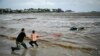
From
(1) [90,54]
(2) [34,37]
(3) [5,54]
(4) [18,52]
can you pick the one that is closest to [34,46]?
(2) [34,37]

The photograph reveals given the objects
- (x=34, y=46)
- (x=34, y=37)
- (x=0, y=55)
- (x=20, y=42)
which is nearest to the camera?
(x=0, y=55)

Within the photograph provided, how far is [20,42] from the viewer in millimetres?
12555

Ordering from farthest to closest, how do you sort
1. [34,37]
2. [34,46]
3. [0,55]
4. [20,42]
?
1. [34,46]
2. [34,37]
3. [20,42]
4. [0,55]

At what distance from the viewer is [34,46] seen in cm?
1499

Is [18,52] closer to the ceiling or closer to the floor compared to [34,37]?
closer to the floor

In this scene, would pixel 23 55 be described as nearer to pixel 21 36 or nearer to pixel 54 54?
pixel 21 36

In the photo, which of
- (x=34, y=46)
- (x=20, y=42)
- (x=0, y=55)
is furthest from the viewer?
(x=34, y=46)

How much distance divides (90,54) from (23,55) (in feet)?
16.3

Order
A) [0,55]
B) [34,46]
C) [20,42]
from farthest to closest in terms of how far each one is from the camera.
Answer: [34,46] < [20,42] < [0,55]

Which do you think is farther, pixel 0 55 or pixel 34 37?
pixel 34 37

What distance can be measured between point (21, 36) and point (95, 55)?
18.1 ft

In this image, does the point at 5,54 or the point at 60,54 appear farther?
the point at 60,54

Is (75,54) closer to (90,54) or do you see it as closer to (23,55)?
(90,54)

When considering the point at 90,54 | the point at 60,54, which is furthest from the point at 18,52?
the point at 90,54
